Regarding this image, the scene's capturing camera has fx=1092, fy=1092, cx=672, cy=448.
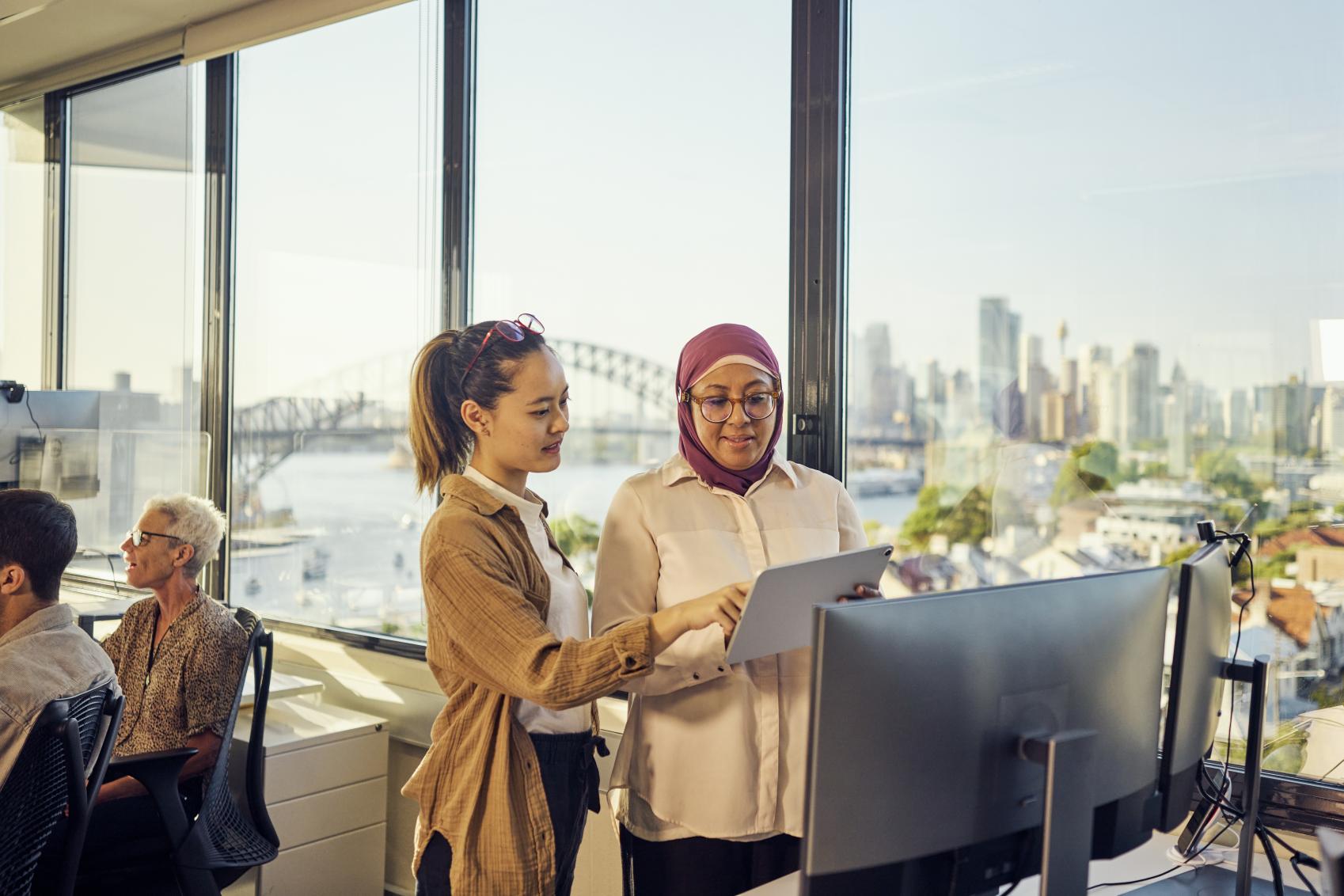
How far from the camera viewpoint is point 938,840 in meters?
1.12

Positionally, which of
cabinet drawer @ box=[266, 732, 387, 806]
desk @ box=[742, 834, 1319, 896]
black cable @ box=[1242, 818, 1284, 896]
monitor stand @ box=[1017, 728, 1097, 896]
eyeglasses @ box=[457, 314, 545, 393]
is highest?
eyeglasses @ box=[457, 314, 545, 393]

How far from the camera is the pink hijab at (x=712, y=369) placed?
192 cm

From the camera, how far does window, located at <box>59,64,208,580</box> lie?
12.3ft

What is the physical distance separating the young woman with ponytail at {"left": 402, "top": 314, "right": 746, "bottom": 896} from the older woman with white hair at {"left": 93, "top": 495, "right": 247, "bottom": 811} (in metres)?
1.08

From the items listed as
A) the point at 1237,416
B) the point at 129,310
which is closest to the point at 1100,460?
the point at 1237,416

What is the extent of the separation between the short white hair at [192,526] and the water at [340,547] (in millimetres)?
719

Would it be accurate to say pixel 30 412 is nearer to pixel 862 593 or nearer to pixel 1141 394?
pixel 862 593

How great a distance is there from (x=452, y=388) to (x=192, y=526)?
1.33 m

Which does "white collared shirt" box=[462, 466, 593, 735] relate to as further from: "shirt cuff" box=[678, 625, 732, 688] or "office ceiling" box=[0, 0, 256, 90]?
"office ceiling" box=[0, 0, 256, 90]

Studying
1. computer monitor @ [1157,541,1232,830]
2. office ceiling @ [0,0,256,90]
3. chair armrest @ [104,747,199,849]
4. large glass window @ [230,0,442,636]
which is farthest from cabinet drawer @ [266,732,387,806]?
office ceiling @ [0,0,256,90]

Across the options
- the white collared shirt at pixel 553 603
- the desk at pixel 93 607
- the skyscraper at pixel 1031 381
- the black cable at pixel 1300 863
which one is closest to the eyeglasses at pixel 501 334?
the white collared shirt at pixel 553 603

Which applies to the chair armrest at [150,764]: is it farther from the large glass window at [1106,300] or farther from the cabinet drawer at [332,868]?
the large glass window at [1106,300]

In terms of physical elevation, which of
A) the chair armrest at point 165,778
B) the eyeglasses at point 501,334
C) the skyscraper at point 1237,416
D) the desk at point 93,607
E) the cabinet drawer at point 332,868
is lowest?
the cabinet drawer at point 332,868

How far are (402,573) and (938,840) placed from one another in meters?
2.69
